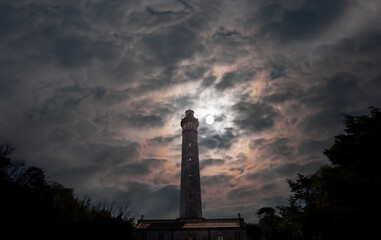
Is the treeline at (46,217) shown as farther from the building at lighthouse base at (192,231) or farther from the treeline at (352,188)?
the treeline at (352,188)

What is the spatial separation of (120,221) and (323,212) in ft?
66.5

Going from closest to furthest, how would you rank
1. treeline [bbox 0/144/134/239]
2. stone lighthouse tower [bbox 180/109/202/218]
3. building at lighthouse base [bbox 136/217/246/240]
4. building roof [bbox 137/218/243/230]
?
treeline [bbox 0/144/134/239] < building at lighthouse base [bbox 136/217/246/240] < building roof [bbox 137/218/243/230] < stone lighthouse tower [bbox 180/109/202/218]

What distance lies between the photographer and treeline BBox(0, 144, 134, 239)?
1605cm

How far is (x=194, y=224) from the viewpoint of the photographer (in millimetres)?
37844

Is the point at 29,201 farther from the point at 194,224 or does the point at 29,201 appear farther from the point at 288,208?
the point at 288,208

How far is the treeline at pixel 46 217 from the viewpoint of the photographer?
16.0m

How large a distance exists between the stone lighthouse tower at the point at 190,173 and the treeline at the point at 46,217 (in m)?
17.8

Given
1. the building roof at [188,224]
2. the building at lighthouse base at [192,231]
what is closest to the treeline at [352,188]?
the building at lighthouse base at [192,231]

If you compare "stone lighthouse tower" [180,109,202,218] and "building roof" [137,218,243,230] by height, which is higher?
"stone lighthouse tower" [180,109,202,218]

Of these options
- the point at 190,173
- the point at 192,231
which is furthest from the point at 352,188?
the point at 190,173

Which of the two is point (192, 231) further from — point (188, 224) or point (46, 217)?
point (46, 217)

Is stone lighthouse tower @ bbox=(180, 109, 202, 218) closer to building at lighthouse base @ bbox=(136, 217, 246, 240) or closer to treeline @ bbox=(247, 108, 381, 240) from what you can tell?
building at lighthouse base @ bbox=(136, 217, 246, 240)

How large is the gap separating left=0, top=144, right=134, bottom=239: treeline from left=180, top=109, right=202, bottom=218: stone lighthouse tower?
58.5ft

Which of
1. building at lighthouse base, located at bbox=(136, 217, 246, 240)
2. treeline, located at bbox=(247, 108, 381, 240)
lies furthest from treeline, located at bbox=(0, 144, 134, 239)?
treeline, located at bbox=(247, 108, 381, 240)
